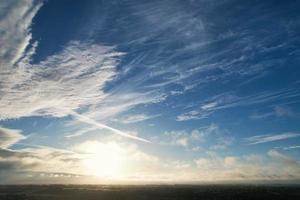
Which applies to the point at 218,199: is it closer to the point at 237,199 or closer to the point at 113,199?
the point at 237,199

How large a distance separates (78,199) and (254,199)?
5460 cm

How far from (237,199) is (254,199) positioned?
566 cm

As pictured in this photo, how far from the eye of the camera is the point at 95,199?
Answer: 85.6 metres

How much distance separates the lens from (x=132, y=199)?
280 feet

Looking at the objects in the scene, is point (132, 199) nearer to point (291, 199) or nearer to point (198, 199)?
point (198, 199)

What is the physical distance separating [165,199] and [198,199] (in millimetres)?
10320

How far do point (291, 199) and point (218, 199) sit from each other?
22.5 meters

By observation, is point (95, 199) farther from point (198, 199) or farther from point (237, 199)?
point (237, 199)

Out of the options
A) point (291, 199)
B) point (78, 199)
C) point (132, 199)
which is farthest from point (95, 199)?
point (291, 199)

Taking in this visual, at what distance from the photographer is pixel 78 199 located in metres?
84.5

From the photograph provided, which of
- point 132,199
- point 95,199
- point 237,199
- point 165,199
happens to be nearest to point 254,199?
point 237,199

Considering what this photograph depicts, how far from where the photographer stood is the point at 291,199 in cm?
8844

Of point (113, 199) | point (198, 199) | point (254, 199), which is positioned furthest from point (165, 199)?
point (254, 199)

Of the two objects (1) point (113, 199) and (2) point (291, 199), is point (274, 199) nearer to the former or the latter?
(2) point (291, 199)
